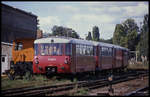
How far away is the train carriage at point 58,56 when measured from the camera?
1666 centimetres

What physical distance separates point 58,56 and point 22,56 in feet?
11.0

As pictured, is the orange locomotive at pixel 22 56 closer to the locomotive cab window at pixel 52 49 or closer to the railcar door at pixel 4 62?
the locomotive cab window at pixel 52 49

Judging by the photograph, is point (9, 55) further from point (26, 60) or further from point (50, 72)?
point (50, 72)

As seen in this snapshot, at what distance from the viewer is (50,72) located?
17062 mm

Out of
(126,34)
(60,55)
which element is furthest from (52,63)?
(126,34)

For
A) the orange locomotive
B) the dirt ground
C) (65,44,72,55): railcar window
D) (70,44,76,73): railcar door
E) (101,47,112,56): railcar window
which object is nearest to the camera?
the dirt ground

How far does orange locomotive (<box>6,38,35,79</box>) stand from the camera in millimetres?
17969

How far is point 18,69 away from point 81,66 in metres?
4.46

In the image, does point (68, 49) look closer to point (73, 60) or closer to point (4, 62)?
point (73, 60)

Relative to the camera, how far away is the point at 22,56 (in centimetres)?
1872

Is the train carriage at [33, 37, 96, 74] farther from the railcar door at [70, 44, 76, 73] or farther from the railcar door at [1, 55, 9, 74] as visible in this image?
the railcar door at [1, 55, 9, 74]

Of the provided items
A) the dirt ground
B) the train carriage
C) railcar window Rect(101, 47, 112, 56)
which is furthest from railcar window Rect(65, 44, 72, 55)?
railcar window Rect(101, 47, 112, 56)

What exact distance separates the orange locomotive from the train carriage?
→ 0.94 metres

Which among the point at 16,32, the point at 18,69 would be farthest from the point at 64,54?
the point at 16,32
